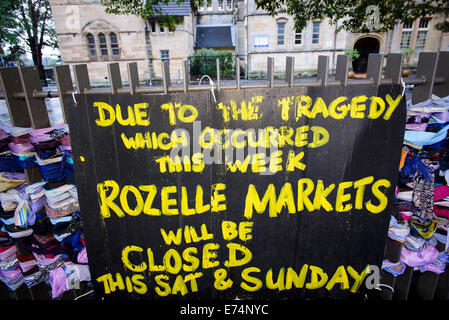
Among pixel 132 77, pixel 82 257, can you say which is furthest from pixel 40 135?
pixel 82 257

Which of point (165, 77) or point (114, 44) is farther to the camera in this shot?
point (114, 44)

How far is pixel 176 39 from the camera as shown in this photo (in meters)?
22.8

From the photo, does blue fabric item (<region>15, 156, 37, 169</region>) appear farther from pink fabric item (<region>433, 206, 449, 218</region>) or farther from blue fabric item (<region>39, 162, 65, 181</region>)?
pink fabric item (<region>433, 206, 449, 218</region>)

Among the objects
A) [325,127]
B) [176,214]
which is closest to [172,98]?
[176,214]

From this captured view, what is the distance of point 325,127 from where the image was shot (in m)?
1.60

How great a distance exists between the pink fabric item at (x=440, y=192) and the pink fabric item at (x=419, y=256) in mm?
467

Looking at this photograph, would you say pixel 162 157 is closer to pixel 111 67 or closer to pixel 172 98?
pixel 172 98

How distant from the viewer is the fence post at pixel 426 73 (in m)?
1.75

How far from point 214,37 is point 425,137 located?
29.9 metres

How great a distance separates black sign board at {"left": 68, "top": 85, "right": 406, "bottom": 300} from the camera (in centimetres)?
157

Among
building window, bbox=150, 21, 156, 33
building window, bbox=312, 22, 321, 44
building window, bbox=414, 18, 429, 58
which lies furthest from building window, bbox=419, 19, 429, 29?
building window, bbox=150, 21, 156, 33

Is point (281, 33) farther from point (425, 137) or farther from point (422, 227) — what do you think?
point (422, 227)
